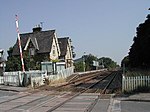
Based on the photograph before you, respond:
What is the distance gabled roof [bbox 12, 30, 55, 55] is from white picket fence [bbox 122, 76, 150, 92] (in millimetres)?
41843

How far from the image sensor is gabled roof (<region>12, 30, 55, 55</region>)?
6397 centimetres

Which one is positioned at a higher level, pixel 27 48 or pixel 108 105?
pixel 27 48

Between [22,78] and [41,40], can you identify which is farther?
[41,40]

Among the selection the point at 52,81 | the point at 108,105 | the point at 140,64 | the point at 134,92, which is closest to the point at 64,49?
the point at 140,64

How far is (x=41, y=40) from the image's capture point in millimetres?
65812

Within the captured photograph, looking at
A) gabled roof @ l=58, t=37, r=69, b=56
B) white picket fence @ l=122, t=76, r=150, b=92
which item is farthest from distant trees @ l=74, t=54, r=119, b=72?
white picket fence @ l=122, t=76, r=150, b=92

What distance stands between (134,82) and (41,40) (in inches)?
1798

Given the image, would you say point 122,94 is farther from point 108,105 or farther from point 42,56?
point 42,56

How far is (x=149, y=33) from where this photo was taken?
3566cm

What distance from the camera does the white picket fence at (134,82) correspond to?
21359mm

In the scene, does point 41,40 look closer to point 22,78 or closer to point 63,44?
point 63,44

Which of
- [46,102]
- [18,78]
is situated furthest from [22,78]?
[46,102]

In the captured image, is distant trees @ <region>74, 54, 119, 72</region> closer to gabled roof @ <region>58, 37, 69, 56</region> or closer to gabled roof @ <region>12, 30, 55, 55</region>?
gabled roof @ <region>58, 37, 69, 56</region>

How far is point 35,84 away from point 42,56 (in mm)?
32688
